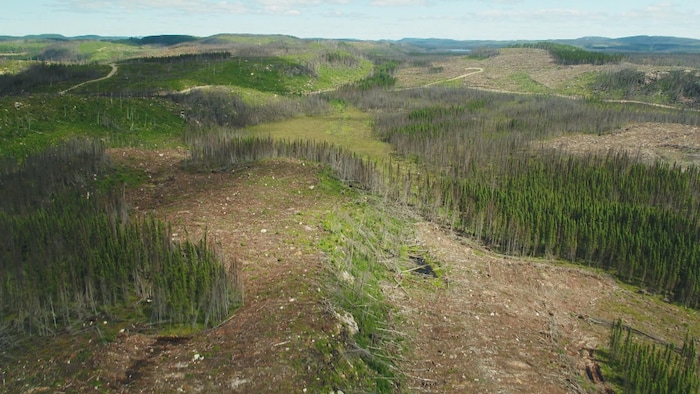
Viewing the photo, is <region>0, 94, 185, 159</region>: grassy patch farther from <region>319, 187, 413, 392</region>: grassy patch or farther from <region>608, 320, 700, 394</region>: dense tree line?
<region>608, 320, 700, 394</region>: dense tree line

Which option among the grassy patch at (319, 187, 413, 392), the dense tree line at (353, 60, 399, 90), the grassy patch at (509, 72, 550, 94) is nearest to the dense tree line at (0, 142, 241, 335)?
the grassy patch at (319, 187, 413, 392)

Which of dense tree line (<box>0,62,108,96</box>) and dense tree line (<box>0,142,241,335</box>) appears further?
dense tree line (<box>0,62,108,96</box>)

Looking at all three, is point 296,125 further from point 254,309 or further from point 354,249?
point 254,309

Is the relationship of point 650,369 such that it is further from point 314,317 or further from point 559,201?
point 559,201

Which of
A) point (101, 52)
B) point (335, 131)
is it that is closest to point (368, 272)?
point (335, 131)

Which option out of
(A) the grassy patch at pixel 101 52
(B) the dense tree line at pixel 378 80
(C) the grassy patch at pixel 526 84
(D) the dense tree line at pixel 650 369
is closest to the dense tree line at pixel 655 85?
(C) the grassy patch at pixel 526 84

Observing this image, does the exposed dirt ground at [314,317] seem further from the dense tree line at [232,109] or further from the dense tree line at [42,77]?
the dense tree line at [42,77]
